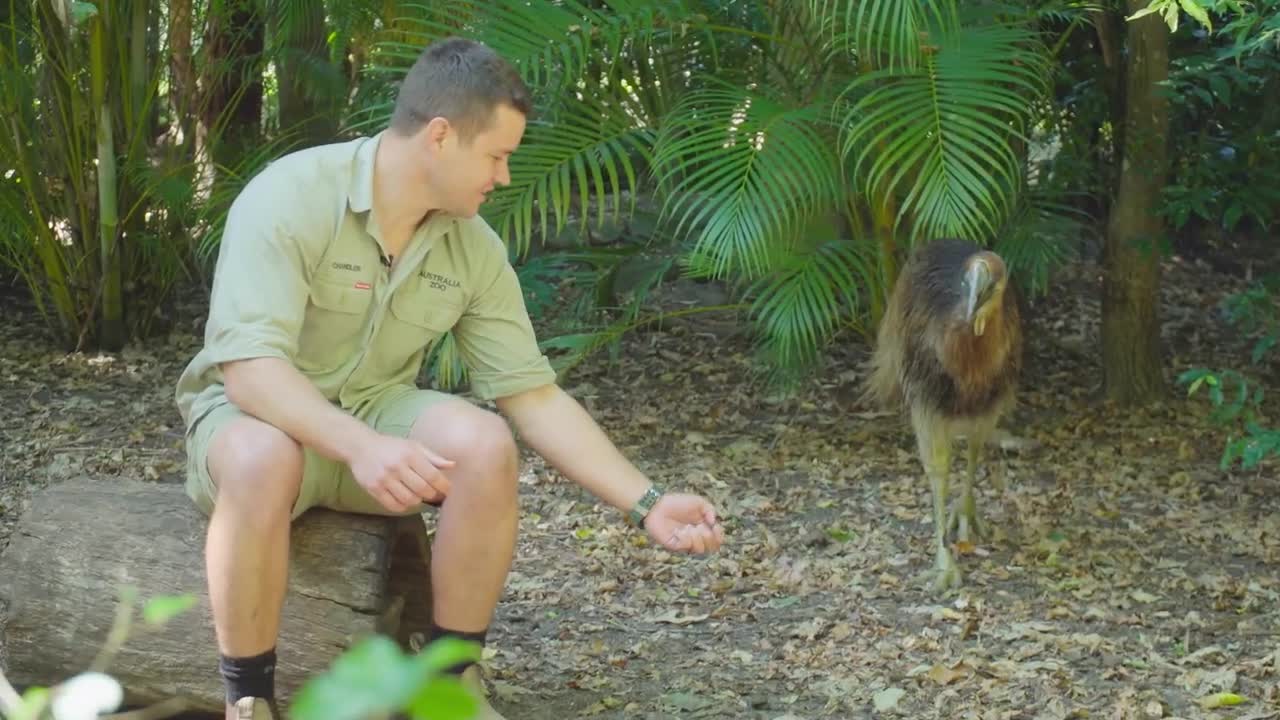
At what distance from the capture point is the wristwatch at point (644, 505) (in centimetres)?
331

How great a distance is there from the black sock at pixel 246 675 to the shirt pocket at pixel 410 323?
0.70 m

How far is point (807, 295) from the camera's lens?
5.70 metres

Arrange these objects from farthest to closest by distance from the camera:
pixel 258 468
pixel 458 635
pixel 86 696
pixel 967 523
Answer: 1. pixel 967 523
2. pixel 458 635
3. pixel 258 468
4. pixel 86 696

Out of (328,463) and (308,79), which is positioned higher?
(308,79)

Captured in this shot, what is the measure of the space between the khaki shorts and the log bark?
0.25 ft

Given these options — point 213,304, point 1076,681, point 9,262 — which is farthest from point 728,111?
point 9,262

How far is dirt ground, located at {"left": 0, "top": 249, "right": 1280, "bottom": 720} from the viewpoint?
4.02 metres

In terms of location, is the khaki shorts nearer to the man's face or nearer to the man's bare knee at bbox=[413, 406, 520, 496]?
the man's bare knee at bbox=[413, 406, 520, 496]

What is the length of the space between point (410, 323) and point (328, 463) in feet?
1.17

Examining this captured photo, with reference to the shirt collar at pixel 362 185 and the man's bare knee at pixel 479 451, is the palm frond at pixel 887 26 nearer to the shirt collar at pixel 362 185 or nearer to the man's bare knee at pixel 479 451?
the shirt collar at pixel 362 185

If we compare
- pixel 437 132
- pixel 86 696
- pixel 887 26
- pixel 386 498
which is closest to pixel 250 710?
pixel 386 498

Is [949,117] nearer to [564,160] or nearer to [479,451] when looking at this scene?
[564,160]

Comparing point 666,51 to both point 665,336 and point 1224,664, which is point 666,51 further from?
point 1224,664

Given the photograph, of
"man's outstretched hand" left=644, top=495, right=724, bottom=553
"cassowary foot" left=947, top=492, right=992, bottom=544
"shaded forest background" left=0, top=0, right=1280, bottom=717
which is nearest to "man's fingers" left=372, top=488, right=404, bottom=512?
"man's outstretched hand" left=644, top=495, right=724, bottom=553
